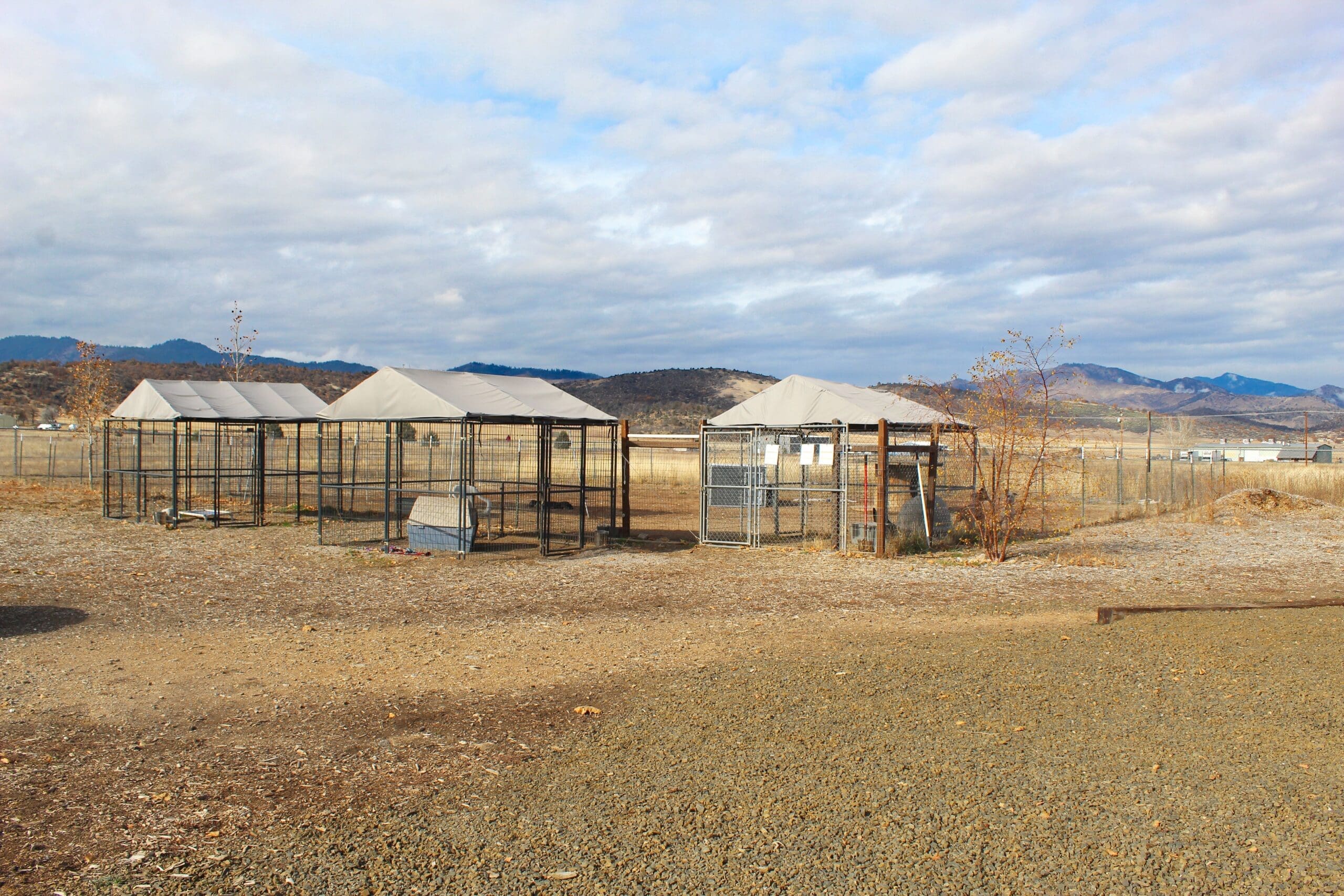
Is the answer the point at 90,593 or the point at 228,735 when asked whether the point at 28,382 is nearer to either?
the point at 90,593

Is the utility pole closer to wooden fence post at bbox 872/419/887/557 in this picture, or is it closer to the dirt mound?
the dirt mound

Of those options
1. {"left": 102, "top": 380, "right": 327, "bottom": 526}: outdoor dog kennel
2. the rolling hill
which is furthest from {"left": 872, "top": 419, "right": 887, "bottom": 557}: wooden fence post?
the rolling hill

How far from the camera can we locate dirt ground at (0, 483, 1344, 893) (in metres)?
4.45

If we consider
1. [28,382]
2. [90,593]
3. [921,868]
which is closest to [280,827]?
[921,868]

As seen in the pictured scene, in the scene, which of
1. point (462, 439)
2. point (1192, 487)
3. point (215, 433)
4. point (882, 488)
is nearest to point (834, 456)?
point (882, 488)

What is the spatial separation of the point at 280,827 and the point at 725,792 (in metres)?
2.27

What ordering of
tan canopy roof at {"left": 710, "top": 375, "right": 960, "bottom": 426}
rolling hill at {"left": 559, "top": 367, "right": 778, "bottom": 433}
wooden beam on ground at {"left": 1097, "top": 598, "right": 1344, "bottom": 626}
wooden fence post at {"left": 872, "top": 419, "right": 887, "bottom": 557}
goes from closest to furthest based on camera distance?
wooden beam on ground at {"left": 1097, "top": 598, "right": 1344, "bottom": 626}, wooden fence post at {"left": 872, "top": 419, "right": 887, "bottom": 557}, tan canopy roof at {"left": 710, "top": 375, "right": 960, "bottom": 426}, rolling hill at {"left": 559, "top": 367, "right": 778, "bottom": 433}

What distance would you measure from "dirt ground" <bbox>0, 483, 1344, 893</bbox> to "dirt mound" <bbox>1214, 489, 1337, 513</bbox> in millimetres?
13055

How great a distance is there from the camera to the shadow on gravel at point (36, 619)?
383 inches

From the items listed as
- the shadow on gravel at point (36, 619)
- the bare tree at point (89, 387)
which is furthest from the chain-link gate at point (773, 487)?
the bare tree at point (89, 387)

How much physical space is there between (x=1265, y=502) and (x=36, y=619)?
26331 millimetres

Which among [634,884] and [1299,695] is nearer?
[634,884]

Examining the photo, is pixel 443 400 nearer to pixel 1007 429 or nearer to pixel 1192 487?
pixel 1007 429

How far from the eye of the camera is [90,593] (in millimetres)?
11953
